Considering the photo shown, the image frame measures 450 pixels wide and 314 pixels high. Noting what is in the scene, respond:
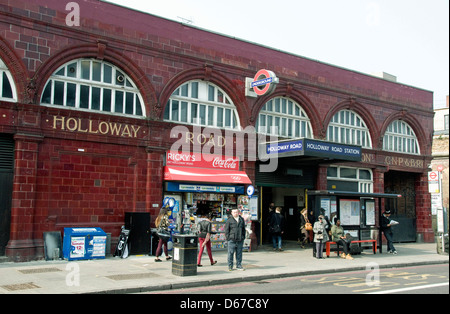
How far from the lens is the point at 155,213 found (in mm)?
17516

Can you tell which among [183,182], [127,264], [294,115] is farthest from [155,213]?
[294,115]

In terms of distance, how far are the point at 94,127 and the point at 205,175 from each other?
471 cm

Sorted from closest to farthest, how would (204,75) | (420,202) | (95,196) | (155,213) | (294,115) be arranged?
1. (95,196)
2. (155,213)
3. (204,75)
4. (294,115)
5. (420,202)

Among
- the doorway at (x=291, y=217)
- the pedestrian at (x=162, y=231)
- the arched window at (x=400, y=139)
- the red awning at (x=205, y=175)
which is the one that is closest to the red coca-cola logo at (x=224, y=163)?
the red awning at (x=205, y=175)

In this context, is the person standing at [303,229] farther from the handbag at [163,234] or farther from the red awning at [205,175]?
the handbag at [163,234]

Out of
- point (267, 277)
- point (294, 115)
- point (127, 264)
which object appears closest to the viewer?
point (267, 277)

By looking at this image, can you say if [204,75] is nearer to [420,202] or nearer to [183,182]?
[183,182]

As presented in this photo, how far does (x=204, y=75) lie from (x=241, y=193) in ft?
17.2

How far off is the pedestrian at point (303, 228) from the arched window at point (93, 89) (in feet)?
27.4

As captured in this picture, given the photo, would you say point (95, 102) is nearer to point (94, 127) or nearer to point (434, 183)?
point (94, 127)

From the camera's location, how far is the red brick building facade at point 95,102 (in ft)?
49.0

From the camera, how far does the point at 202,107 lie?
64.4 ft

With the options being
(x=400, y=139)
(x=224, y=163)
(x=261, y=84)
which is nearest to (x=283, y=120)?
(x=261, y=84)

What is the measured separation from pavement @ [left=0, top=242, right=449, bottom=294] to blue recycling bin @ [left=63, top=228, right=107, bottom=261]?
36 centimetres
